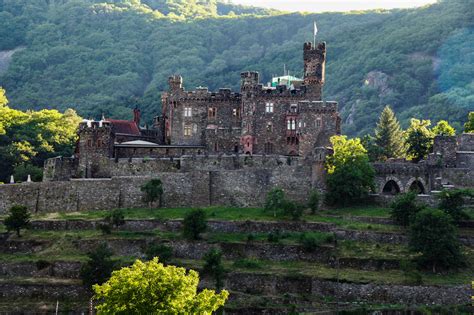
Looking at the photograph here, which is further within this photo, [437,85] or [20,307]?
[437,85]

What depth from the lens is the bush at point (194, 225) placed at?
69.6 meters

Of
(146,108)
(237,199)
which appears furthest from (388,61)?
(237,199)

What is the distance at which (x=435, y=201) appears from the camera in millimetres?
73875

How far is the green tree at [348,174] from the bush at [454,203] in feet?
23.6

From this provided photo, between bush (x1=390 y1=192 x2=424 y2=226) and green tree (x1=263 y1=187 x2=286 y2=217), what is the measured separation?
9.16 metres

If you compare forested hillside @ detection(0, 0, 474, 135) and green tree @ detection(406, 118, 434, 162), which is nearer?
green tree @ detection(406, 118, 434, 162)

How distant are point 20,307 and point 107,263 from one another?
6.89 metres

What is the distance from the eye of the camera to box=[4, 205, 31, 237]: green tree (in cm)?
7200

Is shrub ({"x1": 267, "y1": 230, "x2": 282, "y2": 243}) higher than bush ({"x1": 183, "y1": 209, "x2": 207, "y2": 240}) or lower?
lower

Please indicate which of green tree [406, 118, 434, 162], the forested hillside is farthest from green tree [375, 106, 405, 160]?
the forested hillside

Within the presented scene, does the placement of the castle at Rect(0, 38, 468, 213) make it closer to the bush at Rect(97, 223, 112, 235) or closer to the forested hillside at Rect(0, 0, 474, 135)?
the bush at Rect(97, 223, 112, 235)

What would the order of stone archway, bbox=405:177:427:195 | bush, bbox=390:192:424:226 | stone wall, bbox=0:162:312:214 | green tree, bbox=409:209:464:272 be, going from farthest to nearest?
stone archway, bbox=405:177:427:195
stone wall, bbox=0:162:312:214
bush, bbox=390:192:424:226
green tree, bbox=409:209:464:272

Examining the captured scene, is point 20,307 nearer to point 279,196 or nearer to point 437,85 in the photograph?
point 279,196

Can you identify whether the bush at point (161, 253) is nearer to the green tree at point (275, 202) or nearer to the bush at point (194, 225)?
the bush at point (194, 225)
